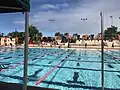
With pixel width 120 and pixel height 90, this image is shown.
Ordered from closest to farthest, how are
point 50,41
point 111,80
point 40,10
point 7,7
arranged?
point 7,7 → point 111,80 → point 40,10 → point 50,41

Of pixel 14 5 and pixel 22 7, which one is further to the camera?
pixel 14 5

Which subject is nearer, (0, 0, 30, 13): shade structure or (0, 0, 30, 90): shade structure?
(0, 0, 30, 90): shade structure

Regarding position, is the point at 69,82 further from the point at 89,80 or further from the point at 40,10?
the point at 40,10

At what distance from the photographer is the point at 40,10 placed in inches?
1106

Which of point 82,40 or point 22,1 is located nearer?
point 22,1

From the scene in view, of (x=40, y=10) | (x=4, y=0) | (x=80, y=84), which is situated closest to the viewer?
(x=4, y=0)

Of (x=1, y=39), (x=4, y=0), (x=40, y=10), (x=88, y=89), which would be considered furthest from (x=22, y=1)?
(x=1, y=39)

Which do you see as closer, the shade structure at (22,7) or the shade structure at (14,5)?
the shade structure at (22,7)

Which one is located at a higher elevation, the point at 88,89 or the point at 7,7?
the point at 7,7

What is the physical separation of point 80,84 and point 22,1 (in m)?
3.94

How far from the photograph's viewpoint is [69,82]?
18.8 ft

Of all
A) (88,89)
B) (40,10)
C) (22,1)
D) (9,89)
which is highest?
(40,10)

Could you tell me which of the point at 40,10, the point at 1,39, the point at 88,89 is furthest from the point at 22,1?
the point at 1,39

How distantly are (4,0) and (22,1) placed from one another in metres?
0.61
